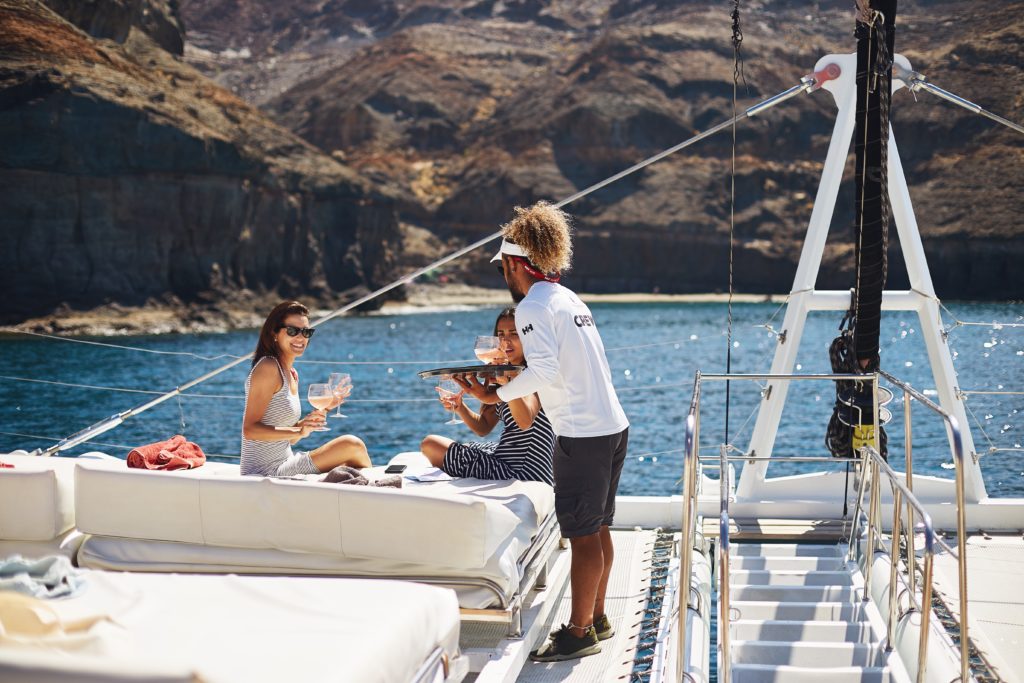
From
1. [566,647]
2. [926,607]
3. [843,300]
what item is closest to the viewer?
[926,607]

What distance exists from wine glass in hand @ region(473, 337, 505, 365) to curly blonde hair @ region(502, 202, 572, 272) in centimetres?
67

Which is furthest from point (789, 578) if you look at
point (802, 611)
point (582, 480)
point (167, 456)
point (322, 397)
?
point (167, 456)

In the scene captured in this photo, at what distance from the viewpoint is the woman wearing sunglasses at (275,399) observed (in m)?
4.65

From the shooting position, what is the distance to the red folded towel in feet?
15.3

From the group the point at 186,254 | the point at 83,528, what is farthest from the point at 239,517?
the point at 186,254

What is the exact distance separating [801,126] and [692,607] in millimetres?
86034

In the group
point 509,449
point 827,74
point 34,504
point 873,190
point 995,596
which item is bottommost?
point 995,596

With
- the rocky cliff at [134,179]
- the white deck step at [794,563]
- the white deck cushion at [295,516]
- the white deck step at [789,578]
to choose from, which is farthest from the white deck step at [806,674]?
the rocky cliff at [134,179]

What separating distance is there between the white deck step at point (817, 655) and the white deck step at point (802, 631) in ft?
0.68

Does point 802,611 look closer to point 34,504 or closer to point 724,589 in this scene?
point 724,589

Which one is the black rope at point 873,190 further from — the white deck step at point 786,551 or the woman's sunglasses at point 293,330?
the woman's sunglasses at point 293,330

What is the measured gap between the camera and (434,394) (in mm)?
27922

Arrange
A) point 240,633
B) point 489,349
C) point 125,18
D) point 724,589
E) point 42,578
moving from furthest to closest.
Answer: point 125,18 < point 489,349 < point 724,589 < point 42,578 < point 240,633

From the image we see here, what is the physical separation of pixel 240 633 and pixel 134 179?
5397 centimetres
